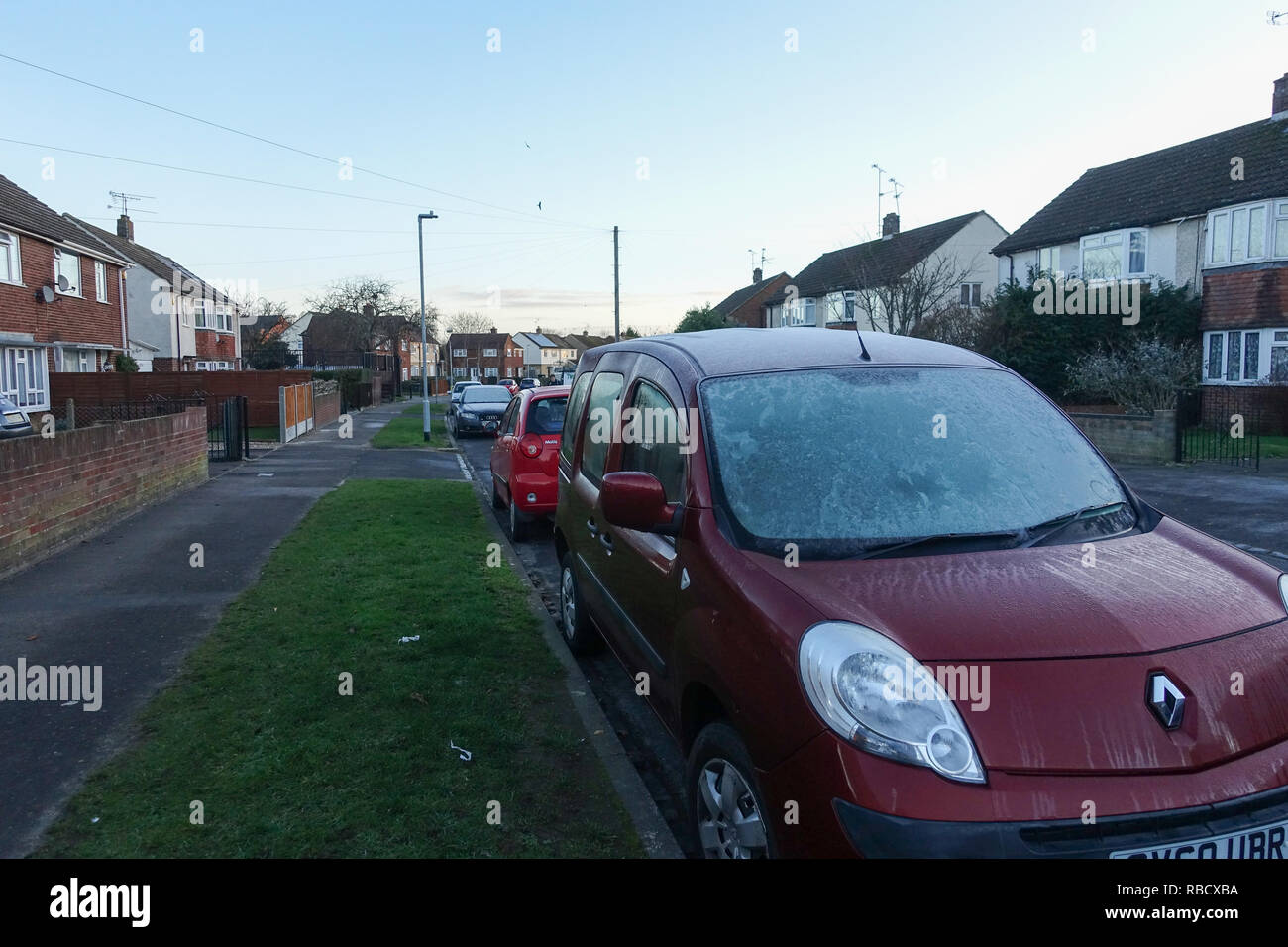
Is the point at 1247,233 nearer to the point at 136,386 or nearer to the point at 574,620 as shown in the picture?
the point at 574,620

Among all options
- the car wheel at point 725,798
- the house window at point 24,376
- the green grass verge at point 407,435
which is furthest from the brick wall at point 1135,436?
the house window at point 24,376

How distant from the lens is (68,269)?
29.8 meters

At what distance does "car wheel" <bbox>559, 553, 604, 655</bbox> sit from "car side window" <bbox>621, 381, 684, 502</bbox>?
4.88ft

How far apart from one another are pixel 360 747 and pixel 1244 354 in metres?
27.6

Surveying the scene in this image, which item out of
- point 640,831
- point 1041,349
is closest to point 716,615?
point 640,831

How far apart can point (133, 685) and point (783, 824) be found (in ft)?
14.0

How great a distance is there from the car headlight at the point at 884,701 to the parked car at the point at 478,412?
2628 centimetres

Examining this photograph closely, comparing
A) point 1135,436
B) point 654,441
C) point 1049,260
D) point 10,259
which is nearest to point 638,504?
point 654,441

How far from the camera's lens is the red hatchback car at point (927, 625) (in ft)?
7.50

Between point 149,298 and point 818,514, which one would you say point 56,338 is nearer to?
point 149,298

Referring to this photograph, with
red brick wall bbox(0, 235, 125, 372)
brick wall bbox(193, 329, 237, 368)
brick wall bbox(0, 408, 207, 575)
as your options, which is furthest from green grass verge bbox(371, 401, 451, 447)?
brick wall bbox(193, 329, 237, 368)

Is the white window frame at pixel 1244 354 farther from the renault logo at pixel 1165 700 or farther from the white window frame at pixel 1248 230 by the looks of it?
the renault logo at pixel 1165 700

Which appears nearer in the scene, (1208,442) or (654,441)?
(654,441)

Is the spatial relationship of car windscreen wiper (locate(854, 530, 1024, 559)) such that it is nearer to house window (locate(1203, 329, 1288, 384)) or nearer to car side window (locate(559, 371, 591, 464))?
car side window (locate(559, 371, 591, 464))
